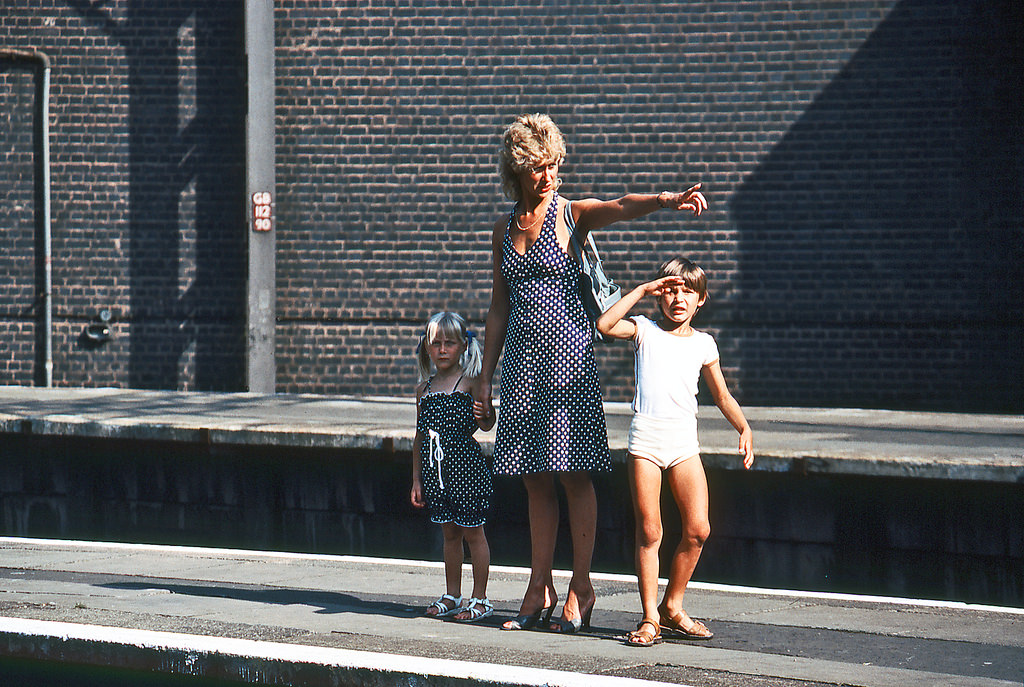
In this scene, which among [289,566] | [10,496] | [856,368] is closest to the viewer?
[289,566]

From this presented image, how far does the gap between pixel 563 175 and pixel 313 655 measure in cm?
986

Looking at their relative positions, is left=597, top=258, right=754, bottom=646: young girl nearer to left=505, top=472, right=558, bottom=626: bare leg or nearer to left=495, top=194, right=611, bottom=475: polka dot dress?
left=495, top=194, right=611, bottom=475: polka dot dress

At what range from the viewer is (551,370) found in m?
4.79

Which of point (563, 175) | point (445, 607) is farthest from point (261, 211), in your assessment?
point (445, 607)

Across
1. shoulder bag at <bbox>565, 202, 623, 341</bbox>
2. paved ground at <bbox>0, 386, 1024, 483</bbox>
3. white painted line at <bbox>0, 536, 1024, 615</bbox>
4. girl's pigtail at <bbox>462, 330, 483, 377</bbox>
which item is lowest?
white painted line at <bbox>0, 536, 1024, 615</bbox>

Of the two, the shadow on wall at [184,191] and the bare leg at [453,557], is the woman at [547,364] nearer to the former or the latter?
the bare leg at [453,557]

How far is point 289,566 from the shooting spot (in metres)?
6.74

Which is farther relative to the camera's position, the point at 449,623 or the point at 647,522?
the point at 449,623

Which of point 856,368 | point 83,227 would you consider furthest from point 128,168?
point 856,368

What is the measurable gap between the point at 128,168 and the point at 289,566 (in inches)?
344

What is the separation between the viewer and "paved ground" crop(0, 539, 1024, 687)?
4102 millimetres

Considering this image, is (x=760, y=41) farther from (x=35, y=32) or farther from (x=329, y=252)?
(x=35, y=32)

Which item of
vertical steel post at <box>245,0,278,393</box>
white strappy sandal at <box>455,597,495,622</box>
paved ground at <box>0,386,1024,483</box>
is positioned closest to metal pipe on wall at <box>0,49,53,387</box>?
paved ground at <box>0,386,1024,483</box>

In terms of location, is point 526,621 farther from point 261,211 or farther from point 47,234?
point 47,234
